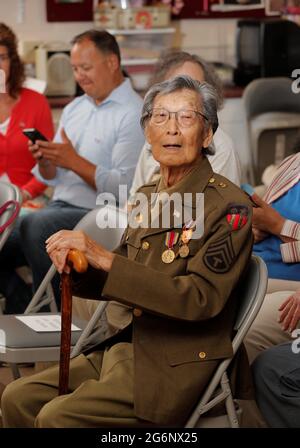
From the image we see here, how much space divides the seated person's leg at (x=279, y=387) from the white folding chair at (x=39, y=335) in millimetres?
643

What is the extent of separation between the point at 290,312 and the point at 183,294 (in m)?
0.60

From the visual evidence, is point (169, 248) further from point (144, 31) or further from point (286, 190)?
point (144, 31)

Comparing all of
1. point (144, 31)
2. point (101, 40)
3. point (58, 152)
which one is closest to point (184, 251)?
point (58, 152)

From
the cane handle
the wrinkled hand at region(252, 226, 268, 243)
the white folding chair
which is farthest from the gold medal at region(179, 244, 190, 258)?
the wrinkled hand at region(252, 226, 268, 243)

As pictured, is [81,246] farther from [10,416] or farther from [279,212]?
[279,212]

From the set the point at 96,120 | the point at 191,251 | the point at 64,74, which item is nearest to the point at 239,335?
the point at 191,251

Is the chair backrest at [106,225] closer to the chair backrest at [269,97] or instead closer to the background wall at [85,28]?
the chair backrest at [269,97]

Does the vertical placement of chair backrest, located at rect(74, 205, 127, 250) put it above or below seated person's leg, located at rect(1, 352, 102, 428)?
above

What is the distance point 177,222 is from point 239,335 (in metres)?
0.32

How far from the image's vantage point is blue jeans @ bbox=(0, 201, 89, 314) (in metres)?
3.87

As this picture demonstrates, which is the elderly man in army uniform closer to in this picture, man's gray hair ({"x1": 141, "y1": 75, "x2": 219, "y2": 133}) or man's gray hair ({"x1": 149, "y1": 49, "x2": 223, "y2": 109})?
man's gray hair ({"x1": 141, "y1": 75, "x2": 219, "y2": 133})

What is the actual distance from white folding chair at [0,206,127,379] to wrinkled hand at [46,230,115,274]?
0.70 meters

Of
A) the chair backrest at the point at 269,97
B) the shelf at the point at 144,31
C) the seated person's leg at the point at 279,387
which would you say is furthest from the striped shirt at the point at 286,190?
the shelf at the point at 144,31

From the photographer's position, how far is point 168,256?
7.73 ft
